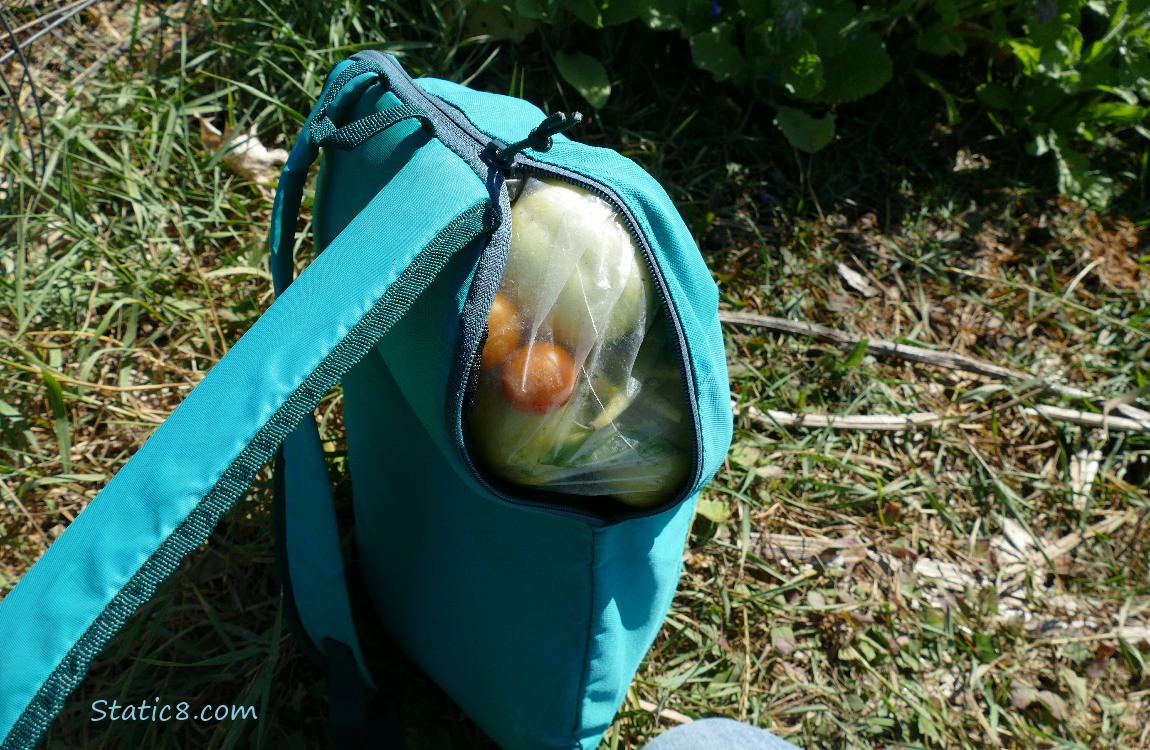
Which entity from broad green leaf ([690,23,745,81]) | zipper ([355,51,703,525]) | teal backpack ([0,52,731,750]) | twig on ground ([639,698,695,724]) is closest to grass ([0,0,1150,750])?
twig on ground ([639,698,695,724])

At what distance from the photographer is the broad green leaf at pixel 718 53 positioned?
1.85m

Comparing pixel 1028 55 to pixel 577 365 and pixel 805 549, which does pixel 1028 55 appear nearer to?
pixel 805 549

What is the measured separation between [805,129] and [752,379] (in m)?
0.60

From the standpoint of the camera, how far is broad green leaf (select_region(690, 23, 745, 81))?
6.08 feet

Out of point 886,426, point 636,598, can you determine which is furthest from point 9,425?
point 886,426

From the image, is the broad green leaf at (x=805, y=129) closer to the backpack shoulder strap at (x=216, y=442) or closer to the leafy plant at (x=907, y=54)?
the leafy plant at (x=907, y=54)

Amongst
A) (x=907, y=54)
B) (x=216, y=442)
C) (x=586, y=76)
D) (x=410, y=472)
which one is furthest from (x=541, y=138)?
(x=907, y=54)

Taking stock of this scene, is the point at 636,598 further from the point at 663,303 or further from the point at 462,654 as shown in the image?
the point at 663,303

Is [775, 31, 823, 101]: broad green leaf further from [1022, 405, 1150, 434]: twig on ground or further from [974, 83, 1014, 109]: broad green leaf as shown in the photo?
[1022, 405, 1150, 434]: twig on ground

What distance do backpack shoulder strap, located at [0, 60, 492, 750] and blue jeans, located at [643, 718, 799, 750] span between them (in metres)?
0.80

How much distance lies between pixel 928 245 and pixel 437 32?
48.5 inches

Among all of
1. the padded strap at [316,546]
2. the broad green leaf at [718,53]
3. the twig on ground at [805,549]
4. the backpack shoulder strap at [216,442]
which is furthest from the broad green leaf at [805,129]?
the backpack shoulder strap at [216,442]

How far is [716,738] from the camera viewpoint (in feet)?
4.02

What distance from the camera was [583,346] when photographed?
0.83 metres
